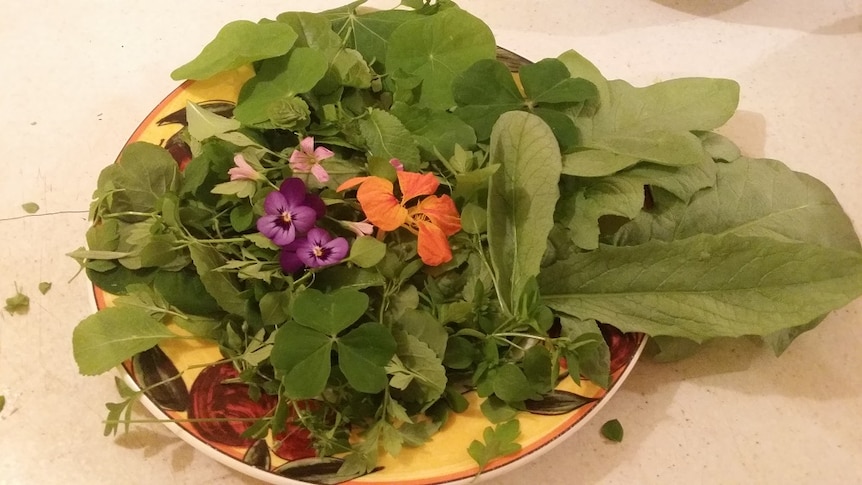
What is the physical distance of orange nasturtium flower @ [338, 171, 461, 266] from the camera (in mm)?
419

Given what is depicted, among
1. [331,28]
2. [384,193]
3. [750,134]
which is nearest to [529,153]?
[384,193]

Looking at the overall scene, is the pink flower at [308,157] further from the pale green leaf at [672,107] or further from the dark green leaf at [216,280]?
the pale green leaf at [672,107]

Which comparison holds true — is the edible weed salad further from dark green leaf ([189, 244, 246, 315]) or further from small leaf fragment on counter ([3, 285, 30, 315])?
small leaf fragment on counter ([3, 285, 30, 315])

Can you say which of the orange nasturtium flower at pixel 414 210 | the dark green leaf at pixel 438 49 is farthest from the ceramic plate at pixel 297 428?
the dark green leaf at pixel 438 49

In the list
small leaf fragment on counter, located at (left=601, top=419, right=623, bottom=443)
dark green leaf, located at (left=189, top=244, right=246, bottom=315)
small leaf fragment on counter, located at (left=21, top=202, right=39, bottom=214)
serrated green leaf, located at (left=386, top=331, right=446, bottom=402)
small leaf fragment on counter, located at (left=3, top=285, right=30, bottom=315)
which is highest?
dark green leaf, located at (left=189, top=244, right=246, bottom=315)

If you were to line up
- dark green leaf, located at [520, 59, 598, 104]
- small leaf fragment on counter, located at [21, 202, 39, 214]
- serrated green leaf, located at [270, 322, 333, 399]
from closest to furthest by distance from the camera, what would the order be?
serrated green leaf, located at [270, 322, 333, 399], dark green leaf, located at [520, 59, 598, 104], small leaf fragment on counter, located at [21, 202, 39, 214]

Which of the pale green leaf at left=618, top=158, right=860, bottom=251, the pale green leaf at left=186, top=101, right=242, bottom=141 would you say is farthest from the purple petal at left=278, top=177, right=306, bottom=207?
the pale green leaf at left=618, top=158, right=860, bottom=251

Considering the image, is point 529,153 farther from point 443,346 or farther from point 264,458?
point 264,458

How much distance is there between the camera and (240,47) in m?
0.52

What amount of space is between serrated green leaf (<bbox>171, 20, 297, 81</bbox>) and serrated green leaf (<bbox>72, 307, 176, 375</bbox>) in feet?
0.64

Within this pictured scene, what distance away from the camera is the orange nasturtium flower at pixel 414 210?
0.42 metres

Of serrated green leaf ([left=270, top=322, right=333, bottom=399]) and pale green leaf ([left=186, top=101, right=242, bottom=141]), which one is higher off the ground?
pale green leaf ([left=186, top=101, right=242, bottom=141])

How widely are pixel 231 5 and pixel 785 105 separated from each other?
57 centimetres

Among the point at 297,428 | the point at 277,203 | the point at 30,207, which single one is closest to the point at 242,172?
the point at 277,203
